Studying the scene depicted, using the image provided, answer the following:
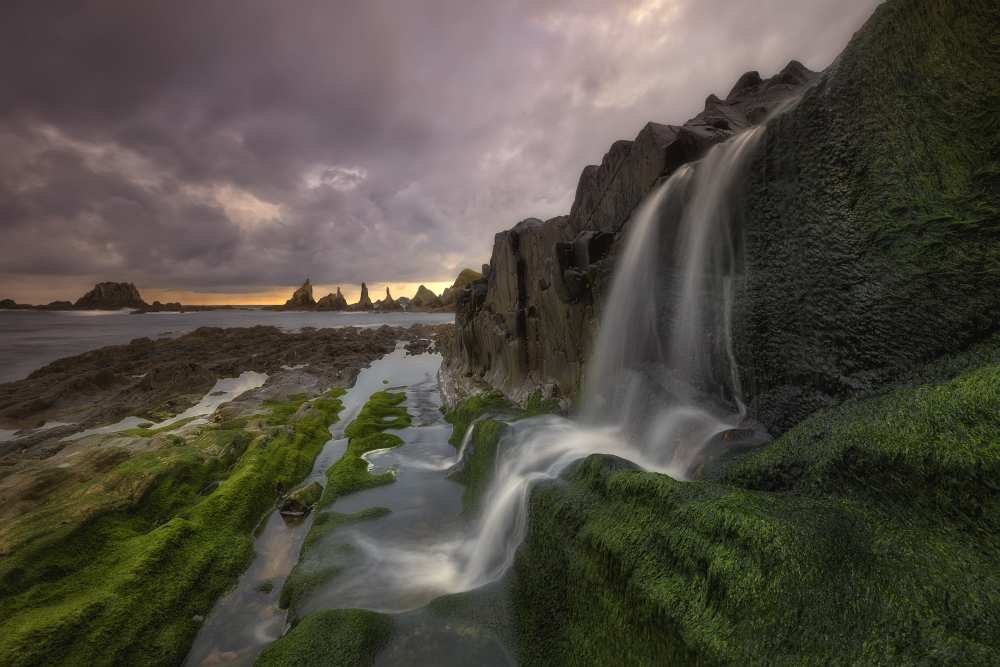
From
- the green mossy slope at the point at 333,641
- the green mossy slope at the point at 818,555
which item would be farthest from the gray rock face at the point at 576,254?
the green mossy slope at the point at 333,641

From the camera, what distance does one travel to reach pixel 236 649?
6.22 metres

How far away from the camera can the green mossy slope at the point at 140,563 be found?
5.89m

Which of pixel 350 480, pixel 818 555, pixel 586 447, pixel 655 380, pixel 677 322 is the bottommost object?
pixel 350 480

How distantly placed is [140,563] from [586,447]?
8.41 m

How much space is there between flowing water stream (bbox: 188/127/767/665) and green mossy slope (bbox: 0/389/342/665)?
59 centimetres

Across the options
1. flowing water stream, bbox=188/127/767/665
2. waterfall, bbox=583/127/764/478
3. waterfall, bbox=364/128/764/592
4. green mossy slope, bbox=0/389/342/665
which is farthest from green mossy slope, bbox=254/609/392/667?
waterfall, bbox=583/127/764/478

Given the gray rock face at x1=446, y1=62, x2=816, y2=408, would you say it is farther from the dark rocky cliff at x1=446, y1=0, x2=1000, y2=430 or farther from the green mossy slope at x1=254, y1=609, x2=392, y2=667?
the green mossy slope at x1=254, y1=609, x2=392, y2=667

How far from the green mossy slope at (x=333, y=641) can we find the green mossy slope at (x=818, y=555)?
6.01 ft

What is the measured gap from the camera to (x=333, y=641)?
202 inches

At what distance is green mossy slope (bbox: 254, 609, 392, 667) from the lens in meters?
4.93

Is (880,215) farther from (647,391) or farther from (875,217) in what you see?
(647,391)

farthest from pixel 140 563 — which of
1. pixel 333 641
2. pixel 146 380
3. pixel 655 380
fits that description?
pixel 146 380

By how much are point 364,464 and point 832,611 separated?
40.6 feet

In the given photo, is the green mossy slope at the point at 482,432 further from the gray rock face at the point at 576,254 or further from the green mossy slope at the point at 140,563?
the green mossy slope at the point at 140,563
